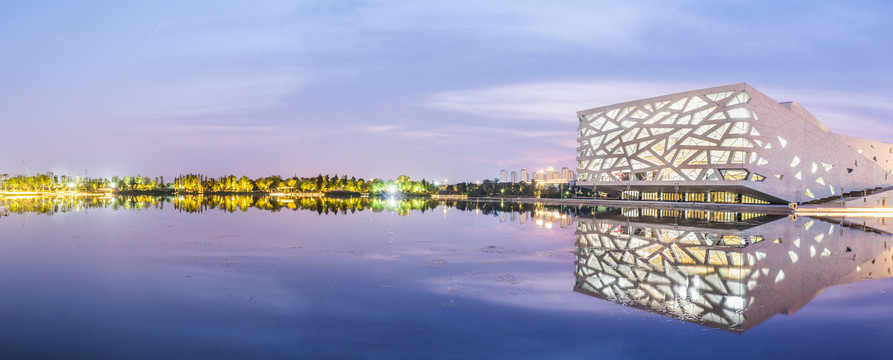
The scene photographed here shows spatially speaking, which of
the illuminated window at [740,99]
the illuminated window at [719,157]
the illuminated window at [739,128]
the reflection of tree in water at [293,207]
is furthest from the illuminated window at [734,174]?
the reflection of tree in water at [293,207]

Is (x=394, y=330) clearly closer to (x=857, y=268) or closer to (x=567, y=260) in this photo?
(x=567, y=260)

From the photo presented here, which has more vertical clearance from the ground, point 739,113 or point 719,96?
point 719,96

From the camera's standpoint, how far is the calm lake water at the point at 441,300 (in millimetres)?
9641

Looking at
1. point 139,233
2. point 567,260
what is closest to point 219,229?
point 139,233

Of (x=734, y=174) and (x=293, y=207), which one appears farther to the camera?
(x=734, y=174)

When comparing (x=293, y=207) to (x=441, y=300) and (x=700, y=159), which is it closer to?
(x=700, y=159)

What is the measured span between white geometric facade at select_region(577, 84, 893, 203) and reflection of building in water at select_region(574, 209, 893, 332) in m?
52.8

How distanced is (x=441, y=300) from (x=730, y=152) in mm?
79640

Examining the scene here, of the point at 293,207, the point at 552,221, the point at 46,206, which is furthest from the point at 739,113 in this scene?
the point at 46,206

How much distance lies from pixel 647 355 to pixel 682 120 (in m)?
86.9

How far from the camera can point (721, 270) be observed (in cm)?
1795

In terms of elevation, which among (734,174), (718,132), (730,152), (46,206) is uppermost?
(718,132)

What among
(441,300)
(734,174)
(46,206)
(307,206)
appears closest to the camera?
(441,300)

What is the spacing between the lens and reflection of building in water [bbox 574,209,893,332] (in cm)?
1280
